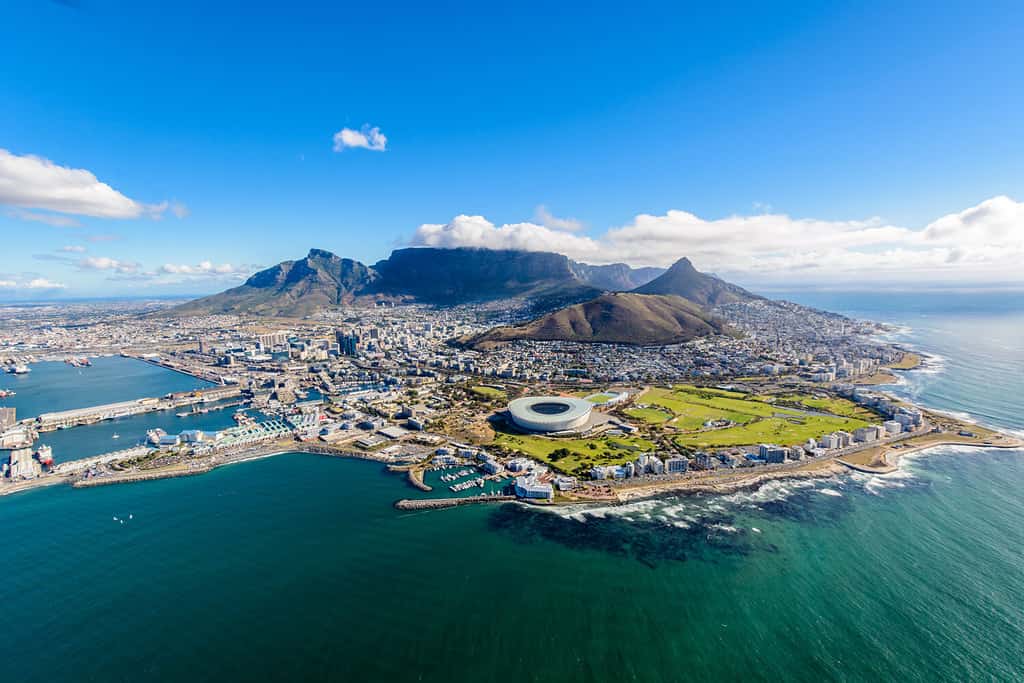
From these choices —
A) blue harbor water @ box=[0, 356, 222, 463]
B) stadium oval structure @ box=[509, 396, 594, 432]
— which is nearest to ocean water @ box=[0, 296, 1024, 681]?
blue harbor water @ box=[0, 356, 222, 463]

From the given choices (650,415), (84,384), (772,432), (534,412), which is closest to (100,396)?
(84,384)

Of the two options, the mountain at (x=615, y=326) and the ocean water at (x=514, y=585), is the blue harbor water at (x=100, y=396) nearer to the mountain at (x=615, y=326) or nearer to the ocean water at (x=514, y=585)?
the ocean water at (x=514, y=585)

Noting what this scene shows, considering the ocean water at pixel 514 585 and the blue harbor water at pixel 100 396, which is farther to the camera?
the blue harbor water at pixel 100 396

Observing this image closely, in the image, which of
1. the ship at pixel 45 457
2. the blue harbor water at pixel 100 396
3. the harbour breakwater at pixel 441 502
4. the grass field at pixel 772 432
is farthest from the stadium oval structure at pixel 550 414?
the ship at pixel 45 457

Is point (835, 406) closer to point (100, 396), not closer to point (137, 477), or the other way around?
point (137, 477)

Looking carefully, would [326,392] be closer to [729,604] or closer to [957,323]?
[729,604]

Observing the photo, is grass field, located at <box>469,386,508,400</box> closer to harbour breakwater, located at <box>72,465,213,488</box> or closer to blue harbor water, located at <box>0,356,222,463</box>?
blue harbor water, located at <box>0,356,222,463</box>
